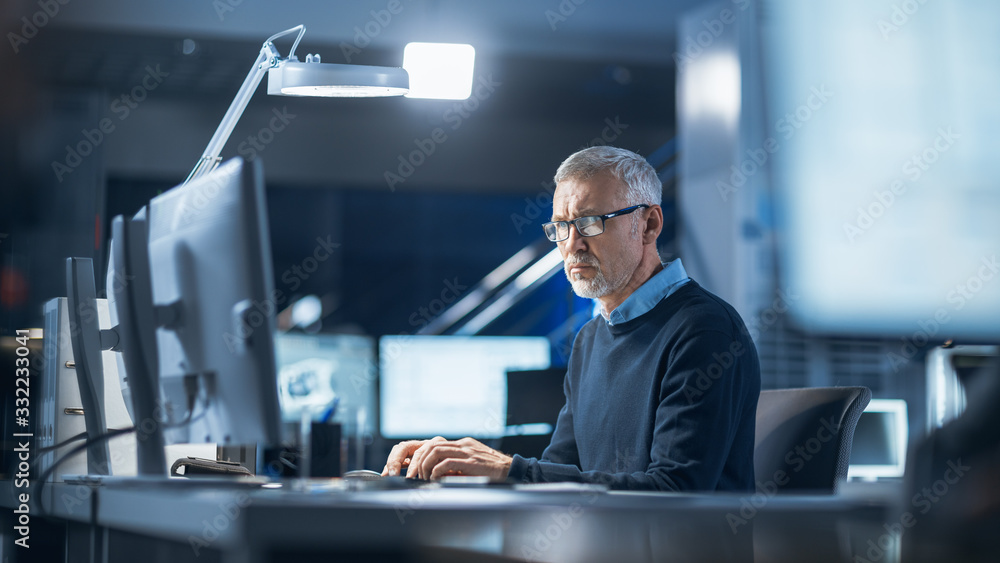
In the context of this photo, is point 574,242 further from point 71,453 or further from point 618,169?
point 71,453

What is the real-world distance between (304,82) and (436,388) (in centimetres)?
279

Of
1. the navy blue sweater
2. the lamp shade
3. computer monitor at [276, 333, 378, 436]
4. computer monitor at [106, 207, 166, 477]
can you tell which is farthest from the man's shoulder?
computer monitor at [276, 333, 378, 436]

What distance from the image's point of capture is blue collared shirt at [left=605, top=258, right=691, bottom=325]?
A: 1977 millimetres

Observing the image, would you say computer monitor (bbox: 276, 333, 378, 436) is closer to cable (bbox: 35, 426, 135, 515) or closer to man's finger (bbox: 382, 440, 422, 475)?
man's finger (bbox: 382, 440, 422, 475)

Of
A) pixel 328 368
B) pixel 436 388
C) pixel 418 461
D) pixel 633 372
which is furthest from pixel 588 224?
pixel 328 368

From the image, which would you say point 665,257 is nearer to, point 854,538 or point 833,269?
point 833,269

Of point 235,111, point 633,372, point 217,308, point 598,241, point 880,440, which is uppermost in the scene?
point 235,111

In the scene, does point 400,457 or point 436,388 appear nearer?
point 400,457

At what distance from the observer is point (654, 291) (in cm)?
198

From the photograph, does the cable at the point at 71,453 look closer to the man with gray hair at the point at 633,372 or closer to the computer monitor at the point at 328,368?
the man with gray hair at the point at 633,372

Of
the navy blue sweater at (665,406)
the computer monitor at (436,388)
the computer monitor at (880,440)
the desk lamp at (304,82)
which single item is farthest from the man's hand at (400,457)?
the computer monitor at (436,388)

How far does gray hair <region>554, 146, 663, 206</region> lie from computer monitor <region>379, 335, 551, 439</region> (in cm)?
263

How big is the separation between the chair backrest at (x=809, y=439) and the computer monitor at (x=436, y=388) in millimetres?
2822

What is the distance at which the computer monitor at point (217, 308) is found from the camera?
4.09 ft
